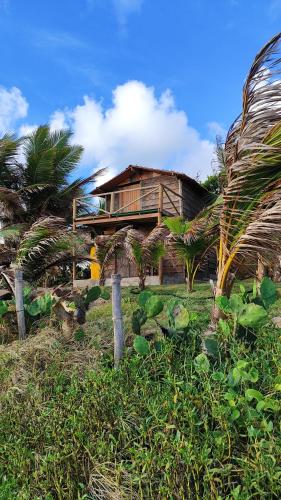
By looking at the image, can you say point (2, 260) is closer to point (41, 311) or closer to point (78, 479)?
point (41, 311)

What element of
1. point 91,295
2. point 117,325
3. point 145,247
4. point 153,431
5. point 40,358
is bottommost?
point 153,431

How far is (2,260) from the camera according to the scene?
1066 cm

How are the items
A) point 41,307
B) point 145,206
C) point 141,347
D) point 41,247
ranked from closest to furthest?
point 141,347 < point 41,307 < point 41,247 < point 145,206

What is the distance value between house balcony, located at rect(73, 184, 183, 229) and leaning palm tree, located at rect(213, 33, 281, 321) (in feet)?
30.0

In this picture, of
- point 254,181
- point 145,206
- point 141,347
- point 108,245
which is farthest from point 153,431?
point 145,206

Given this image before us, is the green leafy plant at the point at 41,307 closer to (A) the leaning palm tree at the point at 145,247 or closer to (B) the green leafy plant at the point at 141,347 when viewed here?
(B) the green leafy plant at the point at 141,347

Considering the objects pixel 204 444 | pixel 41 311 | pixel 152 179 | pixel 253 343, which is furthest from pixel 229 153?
pixel 152 179

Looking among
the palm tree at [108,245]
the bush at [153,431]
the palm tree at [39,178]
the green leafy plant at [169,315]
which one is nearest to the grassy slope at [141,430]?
the bush at [153,431]

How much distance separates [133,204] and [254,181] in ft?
44.4

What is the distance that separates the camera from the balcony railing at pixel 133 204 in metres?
14.6

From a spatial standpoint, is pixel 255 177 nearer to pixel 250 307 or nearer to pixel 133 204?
pixel 250 307

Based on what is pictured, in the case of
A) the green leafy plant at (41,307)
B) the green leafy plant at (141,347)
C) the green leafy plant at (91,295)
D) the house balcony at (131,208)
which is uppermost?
the house balcony at (131,208)

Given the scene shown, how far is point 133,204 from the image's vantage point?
17734 millimetres

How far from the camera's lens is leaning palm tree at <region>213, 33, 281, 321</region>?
4.07 metres
